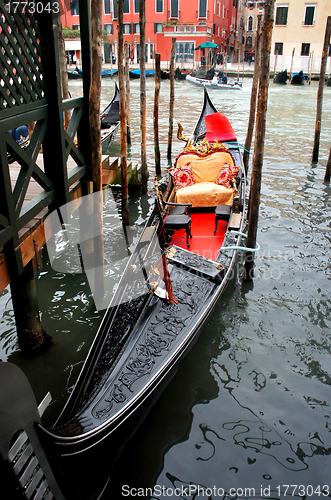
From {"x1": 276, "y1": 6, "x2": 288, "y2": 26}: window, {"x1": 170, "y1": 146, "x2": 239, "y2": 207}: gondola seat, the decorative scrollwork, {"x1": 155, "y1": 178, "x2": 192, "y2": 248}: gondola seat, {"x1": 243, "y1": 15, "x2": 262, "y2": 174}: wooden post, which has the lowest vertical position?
the decorative scrollwork

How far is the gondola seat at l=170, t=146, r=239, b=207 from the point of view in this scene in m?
4.23

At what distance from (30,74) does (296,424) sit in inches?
102

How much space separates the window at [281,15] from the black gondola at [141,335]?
23456 mm

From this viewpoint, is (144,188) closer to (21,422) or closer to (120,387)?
(120,387)

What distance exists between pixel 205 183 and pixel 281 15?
23074 millimetres

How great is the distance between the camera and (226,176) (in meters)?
4.45

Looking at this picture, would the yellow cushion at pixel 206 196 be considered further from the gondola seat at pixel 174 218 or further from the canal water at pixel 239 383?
the canal water at pixel 239 383

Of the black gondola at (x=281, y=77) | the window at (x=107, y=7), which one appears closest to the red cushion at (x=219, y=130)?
the black gondola at (x=281, y=77)

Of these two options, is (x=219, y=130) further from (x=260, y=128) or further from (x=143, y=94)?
(x=260, y=128)

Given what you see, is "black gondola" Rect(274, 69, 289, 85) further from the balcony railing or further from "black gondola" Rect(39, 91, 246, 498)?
"black gondola" Rect(39, 91, 246, 498)

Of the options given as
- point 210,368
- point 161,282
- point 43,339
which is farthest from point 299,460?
point 43,339

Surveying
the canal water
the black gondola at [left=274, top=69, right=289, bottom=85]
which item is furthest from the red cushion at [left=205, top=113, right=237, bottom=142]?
the black gondola at [left=274, top=69, right=289, bottom=85]

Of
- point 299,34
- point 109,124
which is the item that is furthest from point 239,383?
point 299,34

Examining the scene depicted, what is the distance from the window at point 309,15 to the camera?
2175 centimetres
